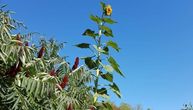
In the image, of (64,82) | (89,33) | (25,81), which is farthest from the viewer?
(89,33)

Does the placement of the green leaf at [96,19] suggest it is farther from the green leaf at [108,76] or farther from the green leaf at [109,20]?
the green leaf at [108,76]

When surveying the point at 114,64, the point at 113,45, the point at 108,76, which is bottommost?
the point at 108,76

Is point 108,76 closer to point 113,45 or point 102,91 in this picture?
point 102,91

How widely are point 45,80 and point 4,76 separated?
498 millimetres

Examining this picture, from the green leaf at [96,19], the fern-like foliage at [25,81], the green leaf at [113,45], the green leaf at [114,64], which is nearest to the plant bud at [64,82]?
the fern-like foliage at [25,81]

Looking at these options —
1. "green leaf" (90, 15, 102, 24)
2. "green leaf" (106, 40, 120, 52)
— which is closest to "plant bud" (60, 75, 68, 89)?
"green leaf" (106, 40, 120, 52)

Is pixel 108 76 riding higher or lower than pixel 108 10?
lower

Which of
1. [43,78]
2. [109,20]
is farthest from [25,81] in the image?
[109,20]

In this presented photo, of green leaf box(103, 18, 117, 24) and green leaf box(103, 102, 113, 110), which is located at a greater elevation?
green leaf box(103, 18, 117, 24)

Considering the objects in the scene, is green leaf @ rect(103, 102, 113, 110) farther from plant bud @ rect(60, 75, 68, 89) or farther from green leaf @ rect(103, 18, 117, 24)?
green leaf @ rect(103, 18, 117, 24)

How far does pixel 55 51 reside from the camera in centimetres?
774

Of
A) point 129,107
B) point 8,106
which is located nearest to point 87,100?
point 8,106

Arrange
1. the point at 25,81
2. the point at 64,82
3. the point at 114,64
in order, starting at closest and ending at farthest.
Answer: the point at 25,81 → the point at 64,82 → the point at 114,64

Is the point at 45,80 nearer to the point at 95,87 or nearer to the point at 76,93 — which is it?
the point at 76,93
